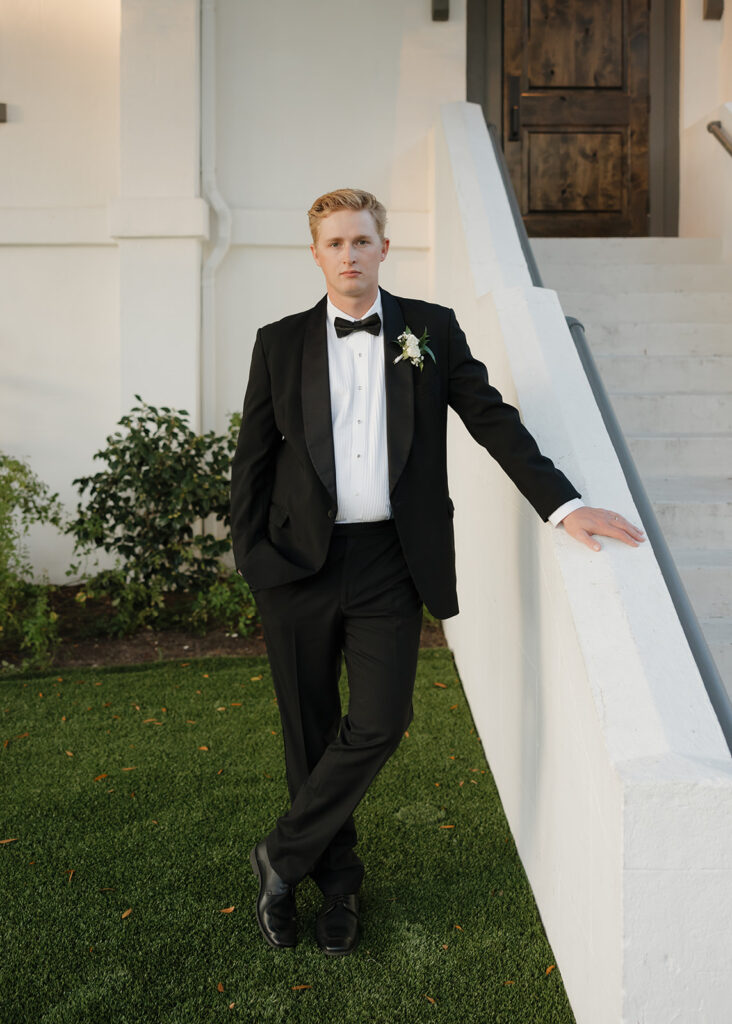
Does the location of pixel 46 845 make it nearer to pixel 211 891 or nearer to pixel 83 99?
pixel 211 891

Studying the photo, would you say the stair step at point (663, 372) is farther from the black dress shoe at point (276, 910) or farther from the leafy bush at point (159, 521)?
the black dress shoe at point (276, 910)

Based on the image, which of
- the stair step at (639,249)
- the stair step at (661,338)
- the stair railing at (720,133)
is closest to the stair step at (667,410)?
the stair step at (661,338)

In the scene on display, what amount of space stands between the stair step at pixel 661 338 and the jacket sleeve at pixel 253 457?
9.40ft

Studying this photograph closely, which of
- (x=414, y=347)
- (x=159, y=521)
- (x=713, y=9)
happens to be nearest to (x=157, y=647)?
(x=159, y=521)

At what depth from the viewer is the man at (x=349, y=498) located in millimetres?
2502

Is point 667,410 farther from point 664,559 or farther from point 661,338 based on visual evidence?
point 664,559

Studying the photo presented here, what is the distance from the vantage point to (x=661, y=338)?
5.10 metres

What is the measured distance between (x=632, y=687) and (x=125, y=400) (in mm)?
5030

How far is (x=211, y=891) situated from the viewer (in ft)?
9.55

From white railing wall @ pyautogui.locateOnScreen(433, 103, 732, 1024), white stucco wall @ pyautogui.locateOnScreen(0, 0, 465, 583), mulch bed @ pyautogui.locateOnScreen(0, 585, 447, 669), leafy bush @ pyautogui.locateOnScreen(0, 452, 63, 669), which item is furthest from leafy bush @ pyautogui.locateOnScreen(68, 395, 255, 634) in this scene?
white railing wall @ pyautogui.locateOnScreen(433, 103, 732, 1024)

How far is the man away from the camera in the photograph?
→ 250cm

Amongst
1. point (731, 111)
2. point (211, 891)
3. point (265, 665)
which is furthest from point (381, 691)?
point (731, 111)

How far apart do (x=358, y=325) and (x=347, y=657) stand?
3.05 ft

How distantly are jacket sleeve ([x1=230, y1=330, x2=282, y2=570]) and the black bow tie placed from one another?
0.76 feet
